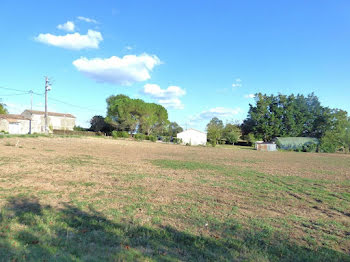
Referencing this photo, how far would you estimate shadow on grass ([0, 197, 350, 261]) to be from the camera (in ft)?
10.3

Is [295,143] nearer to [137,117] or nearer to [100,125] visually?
[137,117]

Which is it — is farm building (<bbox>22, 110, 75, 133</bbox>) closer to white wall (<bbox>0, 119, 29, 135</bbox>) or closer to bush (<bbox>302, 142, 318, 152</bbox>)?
white wall (<bbox>0, 119, 29, 135</bbox>)

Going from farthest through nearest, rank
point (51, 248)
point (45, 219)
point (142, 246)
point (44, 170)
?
point (44, 170)
point (45, 219)
point (142, 246)
point (51, 248)

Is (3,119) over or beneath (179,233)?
over

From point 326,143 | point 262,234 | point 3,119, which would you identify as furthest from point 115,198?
point 326,143

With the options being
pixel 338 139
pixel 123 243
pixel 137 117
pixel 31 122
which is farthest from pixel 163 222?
pixel 137 117

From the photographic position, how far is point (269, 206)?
5.96 metres

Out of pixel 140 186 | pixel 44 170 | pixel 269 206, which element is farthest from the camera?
pixel 44 170

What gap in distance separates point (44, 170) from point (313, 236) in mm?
9270

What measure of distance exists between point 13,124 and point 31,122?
5658 mm

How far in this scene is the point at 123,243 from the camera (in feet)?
11.5

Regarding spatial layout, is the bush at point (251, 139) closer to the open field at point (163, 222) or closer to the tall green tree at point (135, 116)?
the tall green tree at point (135, 116)

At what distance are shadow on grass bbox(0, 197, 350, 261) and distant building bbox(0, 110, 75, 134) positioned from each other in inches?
1903

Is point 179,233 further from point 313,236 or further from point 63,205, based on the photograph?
point 63,205
